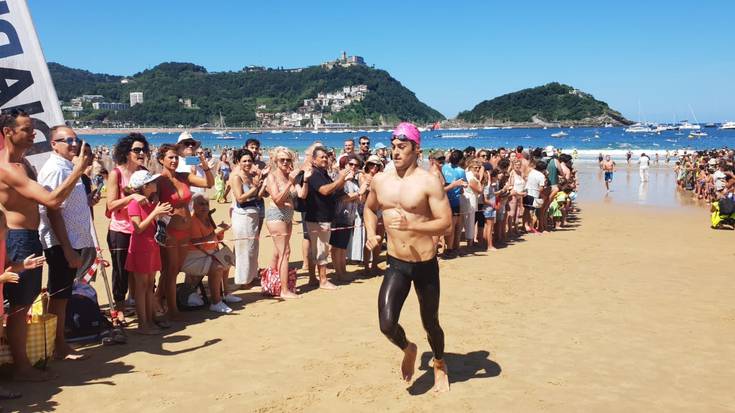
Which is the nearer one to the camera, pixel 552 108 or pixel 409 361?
pixel 409 361

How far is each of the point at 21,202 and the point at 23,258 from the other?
0.44 m

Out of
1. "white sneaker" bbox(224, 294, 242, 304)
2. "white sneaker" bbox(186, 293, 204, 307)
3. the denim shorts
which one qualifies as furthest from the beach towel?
the denim shorts

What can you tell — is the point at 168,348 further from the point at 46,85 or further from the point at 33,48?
the point at 33,48

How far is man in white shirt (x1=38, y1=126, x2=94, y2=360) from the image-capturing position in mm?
4781

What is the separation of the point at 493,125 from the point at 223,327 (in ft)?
602

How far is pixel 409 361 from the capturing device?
4.52 metres

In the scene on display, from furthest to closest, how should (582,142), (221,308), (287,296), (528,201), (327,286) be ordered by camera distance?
(582,142)
(528,201)
(327,286)
(287,296)
(221,308)

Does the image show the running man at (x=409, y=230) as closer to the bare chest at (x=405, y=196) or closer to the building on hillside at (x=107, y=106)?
the bare chest at (x=405, y=196)

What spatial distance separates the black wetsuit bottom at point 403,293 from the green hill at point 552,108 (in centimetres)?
18284

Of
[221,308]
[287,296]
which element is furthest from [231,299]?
[287,296]

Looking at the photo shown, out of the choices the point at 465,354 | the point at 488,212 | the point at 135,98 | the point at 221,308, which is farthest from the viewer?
the point at 135,98

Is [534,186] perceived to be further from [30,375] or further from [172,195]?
[30,375]

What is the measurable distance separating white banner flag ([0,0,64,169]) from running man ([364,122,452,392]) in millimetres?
3694

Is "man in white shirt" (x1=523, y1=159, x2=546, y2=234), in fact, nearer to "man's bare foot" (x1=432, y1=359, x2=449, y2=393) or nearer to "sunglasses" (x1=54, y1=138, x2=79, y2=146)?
"man's bare foot" (x1=432, y1=359, x2=449, y2=393)
